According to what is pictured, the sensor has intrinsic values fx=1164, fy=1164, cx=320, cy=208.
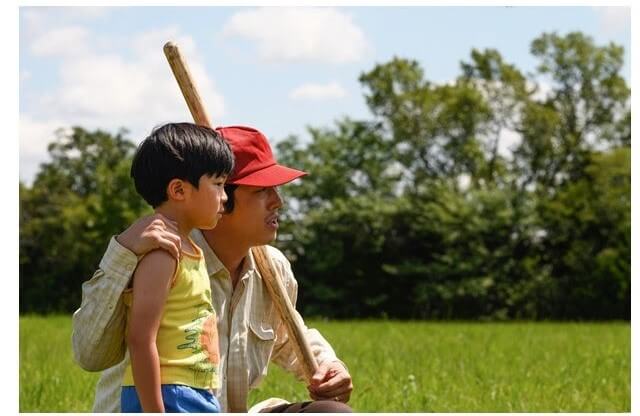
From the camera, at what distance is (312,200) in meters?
35.4

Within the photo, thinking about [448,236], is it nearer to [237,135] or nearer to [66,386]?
[66,386]

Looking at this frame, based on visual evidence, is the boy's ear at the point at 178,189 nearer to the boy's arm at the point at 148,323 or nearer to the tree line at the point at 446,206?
the boy's arm at the point at 148,323

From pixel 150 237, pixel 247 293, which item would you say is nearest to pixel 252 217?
pixel 247 293

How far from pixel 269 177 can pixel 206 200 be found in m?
0.51

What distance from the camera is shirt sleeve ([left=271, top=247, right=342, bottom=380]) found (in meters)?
3.51

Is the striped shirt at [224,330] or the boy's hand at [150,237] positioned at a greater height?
the boy's hand at [150,237]

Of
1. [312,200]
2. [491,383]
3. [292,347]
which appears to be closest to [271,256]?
[292,347]

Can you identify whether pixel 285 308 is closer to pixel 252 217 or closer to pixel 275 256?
pixel 275 256

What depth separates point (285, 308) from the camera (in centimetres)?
340

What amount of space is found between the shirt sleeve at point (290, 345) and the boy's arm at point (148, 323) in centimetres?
83

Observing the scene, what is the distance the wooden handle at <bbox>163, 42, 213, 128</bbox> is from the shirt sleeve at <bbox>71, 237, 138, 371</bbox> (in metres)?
0.69

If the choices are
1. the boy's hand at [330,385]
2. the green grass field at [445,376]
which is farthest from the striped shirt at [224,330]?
the green grass field at [445,376]

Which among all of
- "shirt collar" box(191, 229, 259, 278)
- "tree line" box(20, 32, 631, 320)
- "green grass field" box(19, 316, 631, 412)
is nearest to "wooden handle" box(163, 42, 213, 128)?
"shirt collar" box(191, 229, 259, 278)

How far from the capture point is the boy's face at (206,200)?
9.00ft
